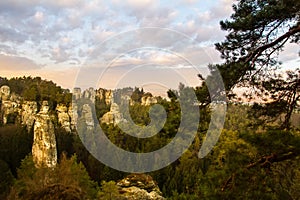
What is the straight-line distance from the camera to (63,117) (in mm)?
48156

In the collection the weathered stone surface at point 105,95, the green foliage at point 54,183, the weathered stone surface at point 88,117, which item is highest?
the weathered stone surface at point 105,95

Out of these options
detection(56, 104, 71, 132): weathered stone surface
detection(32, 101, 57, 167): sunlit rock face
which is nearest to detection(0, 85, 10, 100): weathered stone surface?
detection(56, 104, 71, 132): weathered stone surface

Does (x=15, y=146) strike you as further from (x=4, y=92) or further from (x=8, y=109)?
(x=4, y=92)

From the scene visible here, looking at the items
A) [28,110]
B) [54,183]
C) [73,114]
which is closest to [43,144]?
[73,114]

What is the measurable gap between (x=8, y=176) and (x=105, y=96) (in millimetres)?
33641

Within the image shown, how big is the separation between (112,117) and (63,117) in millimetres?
7404

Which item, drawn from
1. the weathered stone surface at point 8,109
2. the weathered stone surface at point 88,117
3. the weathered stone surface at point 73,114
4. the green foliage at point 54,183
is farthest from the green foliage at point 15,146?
the weathered stone surface at point 8,109

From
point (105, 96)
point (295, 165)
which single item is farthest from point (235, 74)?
point (105, 96)

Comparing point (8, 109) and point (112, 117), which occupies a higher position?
point (8, 109)

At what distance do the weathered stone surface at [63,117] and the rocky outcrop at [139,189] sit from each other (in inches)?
1036

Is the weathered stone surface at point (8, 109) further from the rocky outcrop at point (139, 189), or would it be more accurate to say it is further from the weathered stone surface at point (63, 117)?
the rocky outcrop at point (139, 189)

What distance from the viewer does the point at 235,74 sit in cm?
629

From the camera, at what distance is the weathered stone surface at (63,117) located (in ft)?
154

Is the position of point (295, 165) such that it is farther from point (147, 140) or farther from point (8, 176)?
point (147, 140)
